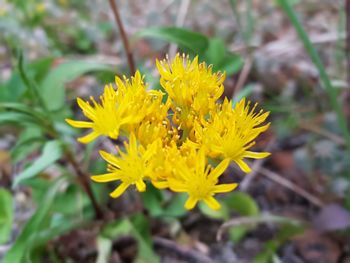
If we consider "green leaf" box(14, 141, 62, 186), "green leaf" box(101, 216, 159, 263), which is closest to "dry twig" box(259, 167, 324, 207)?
"green leaf" box(101, 216, 159, 263)

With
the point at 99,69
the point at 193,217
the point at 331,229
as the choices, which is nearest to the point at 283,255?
the point at 331,229

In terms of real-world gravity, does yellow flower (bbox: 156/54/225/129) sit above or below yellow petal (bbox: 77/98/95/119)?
below

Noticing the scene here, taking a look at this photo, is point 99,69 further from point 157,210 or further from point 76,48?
point 76,48

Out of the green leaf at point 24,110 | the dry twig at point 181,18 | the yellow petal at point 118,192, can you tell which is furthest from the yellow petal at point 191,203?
the dry twig at point 181,18

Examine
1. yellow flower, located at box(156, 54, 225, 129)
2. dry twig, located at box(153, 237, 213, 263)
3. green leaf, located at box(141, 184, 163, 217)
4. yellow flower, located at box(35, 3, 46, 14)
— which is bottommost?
dry twig, located at box(153, 237, 213, 263)

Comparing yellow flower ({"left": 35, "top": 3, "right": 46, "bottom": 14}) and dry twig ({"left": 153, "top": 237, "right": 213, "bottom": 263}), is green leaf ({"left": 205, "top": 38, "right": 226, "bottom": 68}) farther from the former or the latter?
yellow flower ({"left": 35, "top": 3, "right": 46, "bottom": 14})
